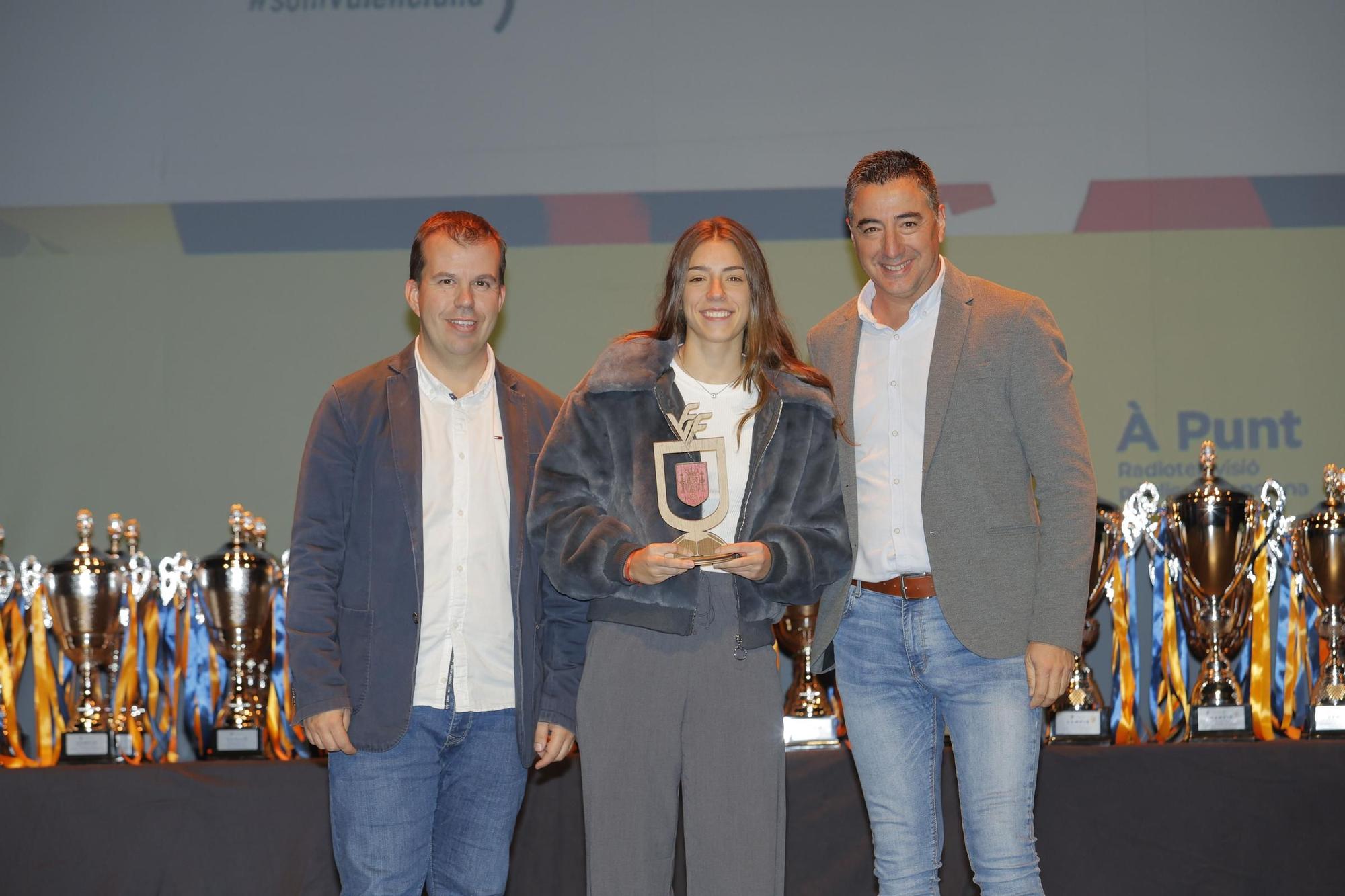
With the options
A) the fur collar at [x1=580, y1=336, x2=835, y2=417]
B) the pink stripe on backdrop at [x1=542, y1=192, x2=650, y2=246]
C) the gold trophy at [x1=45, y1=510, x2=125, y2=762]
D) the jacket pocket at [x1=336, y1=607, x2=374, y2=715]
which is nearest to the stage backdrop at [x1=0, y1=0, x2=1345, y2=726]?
the pink stripe on backdrop at [x1=542, y1=192, x2=650, y2=246]

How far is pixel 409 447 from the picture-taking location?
222cm

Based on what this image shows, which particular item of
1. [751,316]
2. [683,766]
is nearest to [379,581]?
[683,766]

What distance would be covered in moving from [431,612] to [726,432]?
0.61 metres

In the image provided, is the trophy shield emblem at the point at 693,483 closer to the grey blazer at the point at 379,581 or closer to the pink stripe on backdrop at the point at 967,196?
the grey blazer at the point at 379,581

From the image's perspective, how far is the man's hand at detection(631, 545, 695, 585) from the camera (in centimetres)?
194

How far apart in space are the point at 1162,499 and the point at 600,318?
6.06ft

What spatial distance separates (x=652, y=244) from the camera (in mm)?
4008

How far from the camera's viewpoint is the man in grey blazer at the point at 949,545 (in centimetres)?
210

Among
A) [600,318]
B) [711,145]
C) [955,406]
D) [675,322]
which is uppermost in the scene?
[711,145]

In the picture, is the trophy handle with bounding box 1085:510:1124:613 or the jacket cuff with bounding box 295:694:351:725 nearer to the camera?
the jacket cuff with bounding box 295:694:351:725

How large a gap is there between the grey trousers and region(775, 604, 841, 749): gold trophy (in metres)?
1.13

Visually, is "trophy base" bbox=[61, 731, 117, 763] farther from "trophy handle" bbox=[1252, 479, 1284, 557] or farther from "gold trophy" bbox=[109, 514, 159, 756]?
"trophy handle" bbox=[1252, 479, 1284, 557]

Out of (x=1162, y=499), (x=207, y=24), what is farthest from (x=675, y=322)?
(x=207, y=24)

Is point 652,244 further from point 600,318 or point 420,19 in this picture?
point 420,19
